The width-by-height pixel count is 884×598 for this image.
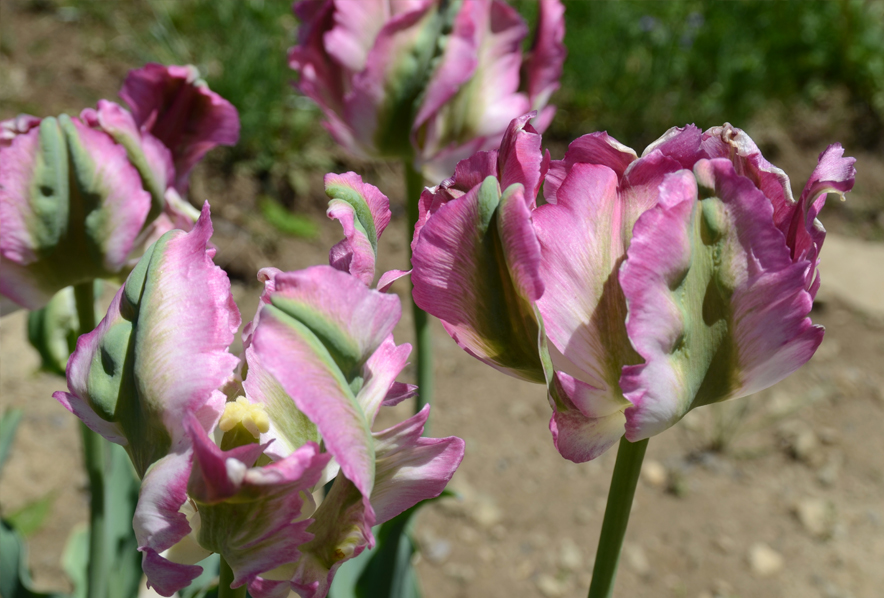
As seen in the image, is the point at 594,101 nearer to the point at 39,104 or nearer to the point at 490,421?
the point at 490,421

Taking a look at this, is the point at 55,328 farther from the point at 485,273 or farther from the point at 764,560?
the point at 764,560

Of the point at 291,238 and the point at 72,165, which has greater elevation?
the point at 72,165

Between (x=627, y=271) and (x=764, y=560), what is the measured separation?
6.58 feet

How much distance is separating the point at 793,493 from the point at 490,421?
927mm

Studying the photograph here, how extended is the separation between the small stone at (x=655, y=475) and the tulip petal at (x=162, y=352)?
2132 millimetres

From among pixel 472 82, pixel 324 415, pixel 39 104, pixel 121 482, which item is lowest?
pixel 39 104

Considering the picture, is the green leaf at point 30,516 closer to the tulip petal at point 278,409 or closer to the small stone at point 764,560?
the tulip petal at point 278,409

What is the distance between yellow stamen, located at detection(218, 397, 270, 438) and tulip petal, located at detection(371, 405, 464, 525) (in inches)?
2.5

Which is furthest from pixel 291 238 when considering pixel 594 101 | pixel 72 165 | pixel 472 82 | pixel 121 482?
pixel 72 165

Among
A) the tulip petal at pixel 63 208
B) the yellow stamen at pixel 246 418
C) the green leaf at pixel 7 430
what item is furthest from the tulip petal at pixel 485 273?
the green leaf at pixel 7 430

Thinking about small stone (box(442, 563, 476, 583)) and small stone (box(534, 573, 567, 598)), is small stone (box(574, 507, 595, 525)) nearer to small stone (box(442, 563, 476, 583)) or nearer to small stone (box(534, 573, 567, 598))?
small stone (box(534, 573, 567, 598))

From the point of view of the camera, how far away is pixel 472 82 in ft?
3.68

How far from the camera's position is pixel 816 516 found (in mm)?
2312

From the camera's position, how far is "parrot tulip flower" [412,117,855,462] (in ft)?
1.49
